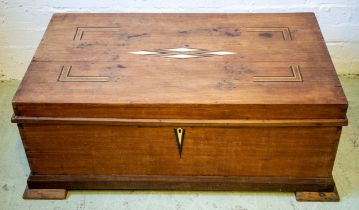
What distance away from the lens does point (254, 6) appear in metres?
2.43

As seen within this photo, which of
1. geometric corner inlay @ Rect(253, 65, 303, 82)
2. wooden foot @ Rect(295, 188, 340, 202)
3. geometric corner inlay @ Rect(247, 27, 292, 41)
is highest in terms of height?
geometric corner inlay @ Rect(247, 27, 292, 41)

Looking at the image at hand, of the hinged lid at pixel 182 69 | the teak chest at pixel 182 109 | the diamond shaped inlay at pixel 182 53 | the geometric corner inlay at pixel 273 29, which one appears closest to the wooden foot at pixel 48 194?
the teak chest at pixel 182 109

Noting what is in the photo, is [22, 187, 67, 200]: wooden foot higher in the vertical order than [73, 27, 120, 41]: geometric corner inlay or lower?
lower

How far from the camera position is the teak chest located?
1773 millimetres

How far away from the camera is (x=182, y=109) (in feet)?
5.79

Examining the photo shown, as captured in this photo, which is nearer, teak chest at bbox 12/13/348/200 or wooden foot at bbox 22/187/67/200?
teak chest at bbox 12/13/348/200

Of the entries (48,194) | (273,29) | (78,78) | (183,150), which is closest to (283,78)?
(273,29)

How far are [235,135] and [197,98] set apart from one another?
0.21 metres

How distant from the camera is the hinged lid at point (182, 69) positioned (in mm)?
1763

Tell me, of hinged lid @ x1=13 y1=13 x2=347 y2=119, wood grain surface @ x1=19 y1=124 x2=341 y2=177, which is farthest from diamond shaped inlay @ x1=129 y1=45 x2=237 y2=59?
wood grain surface @ x1=19 y1=124 x2=341 y2=177

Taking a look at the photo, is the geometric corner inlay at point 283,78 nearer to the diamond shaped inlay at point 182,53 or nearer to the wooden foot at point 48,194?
the diamond shaped inlay at point 182,53

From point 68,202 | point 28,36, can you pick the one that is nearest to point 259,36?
point 68,202

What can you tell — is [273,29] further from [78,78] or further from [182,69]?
[78,78]

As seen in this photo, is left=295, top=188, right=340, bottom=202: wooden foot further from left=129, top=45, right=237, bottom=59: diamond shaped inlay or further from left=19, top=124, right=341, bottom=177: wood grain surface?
left=129, top=45, right=237, bottom=59: diamond shaped inlay
